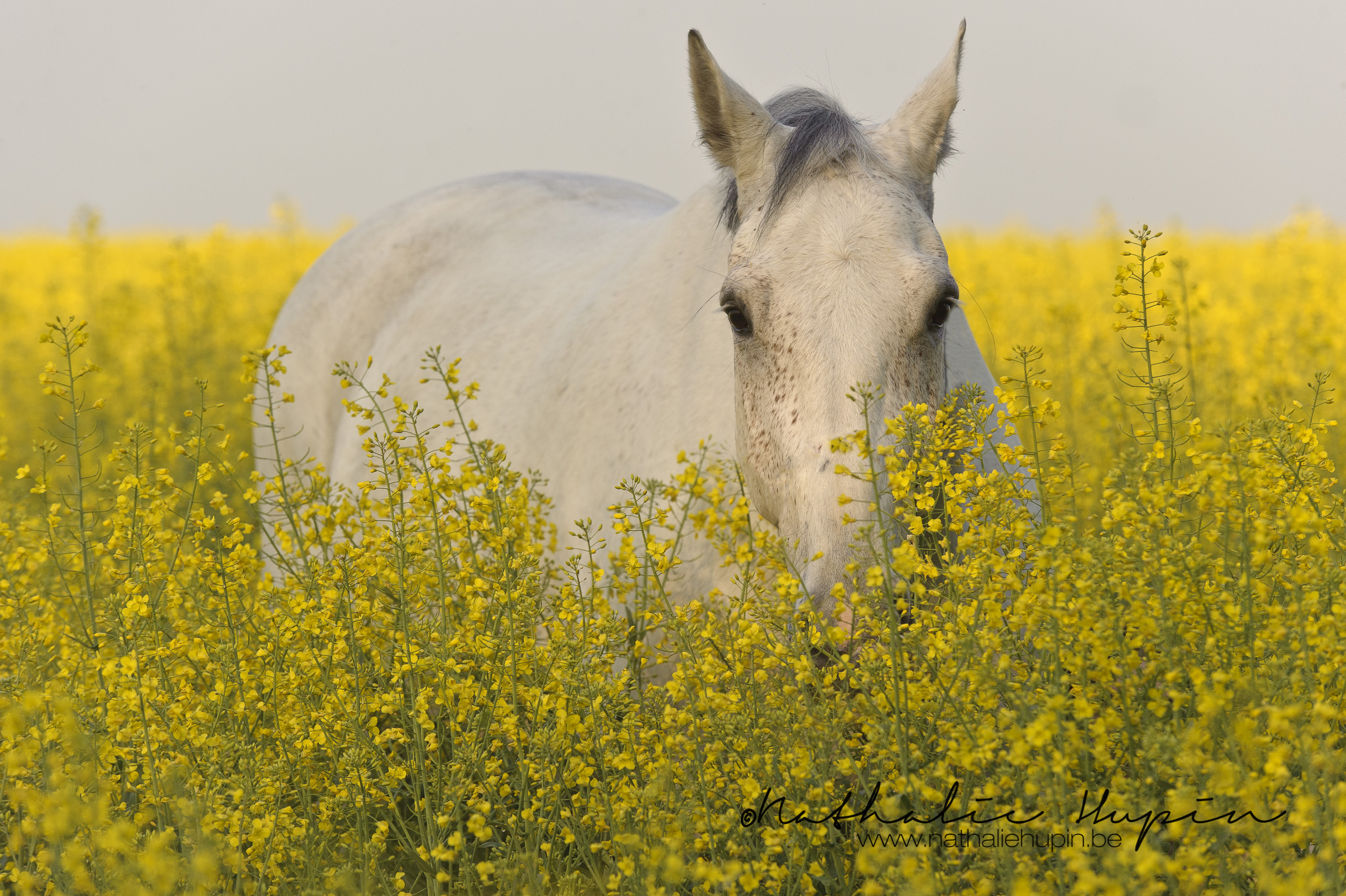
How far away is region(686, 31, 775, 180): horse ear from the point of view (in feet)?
9.77

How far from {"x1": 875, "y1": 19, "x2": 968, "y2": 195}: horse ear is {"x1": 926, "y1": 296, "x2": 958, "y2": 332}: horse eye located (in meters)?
0.59

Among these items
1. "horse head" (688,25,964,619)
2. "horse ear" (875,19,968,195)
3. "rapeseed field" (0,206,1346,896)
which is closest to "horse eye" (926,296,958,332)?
"horse head" (688,25,964,619)

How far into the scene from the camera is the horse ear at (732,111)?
9.77 feet

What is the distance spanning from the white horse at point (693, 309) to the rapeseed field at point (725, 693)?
0.21 metres

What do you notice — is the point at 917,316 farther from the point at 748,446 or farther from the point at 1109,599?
the point at 1109,599

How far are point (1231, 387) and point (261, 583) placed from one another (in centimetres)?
458

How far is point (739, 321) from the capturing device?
9.18 ft

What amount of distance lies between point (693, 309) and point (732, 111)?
2.61ft

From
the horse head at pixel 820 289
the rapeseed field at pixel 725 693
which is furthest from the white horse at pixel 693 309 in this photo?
the rapeseed field at pixel 725 693

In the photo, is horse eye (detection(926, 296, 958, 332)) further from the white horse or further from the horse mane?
the horse mane

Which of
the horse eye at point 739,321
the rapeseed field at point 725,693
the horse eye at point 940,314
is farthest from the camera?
the horse eye at point 739,321

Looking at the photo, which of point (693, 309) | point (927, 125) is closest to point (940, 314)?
point (927, 125)

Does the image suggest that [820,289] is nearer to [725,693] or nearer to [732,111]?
[732,111]

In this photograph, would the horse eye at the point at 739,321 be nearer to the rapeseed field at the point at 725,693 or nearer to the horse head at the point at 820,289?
the horse head at the point at 820,289
